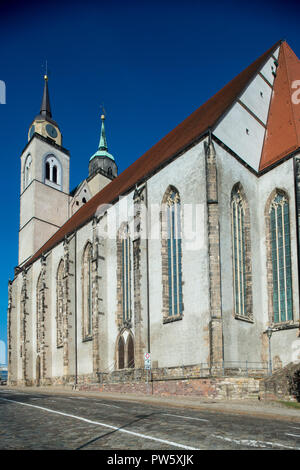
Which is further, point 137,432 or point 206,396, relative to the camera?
point 206,396

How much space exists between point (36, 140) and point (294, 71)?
2763cm

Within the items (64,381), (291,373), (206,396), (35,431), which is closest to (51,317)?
(64,381)

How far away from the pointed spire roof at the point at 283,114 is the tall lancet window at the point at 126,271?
9.28 metres

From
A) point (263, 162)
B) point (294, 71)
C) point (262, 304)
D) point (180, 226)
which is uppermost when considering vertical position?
point (294, 71)

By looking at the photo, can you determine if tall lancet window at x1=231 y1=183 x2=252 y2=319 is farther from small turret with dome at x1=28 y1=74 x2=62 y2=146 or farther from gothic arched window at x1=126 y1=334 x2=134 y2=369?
small turret with dome at x1=28 y1=74 x2=62 y2=146

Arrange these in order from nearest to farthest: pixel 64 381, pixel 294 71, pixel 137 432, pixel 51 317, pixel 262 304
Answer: pixel 137 432, pixel 262 304, pixel 294 71, pixel 64 381, pixel 51 317

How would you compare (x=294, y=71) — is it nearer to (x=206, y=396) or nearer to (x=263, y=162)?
(x=263, y=162)

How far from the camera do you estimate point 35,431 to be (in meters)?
9.32

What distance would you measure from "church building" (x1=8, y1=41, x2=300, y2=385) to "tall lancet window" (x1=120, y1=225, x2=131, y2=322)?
8cm

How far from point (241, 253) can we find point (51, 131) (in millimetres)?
32572

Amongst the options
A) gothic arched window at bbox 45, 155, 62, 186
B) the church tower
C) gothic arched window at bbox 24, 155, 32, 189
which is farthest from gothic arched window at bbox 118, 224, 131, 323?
gothic arched window at bbox 24, 155, 32, 189

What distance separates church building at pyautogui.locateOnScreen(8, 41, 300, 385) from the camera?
73.7ft

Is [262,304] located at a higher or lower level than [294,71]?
lower

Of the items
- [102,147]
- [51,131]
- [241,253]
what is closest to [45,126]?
[51,131]
